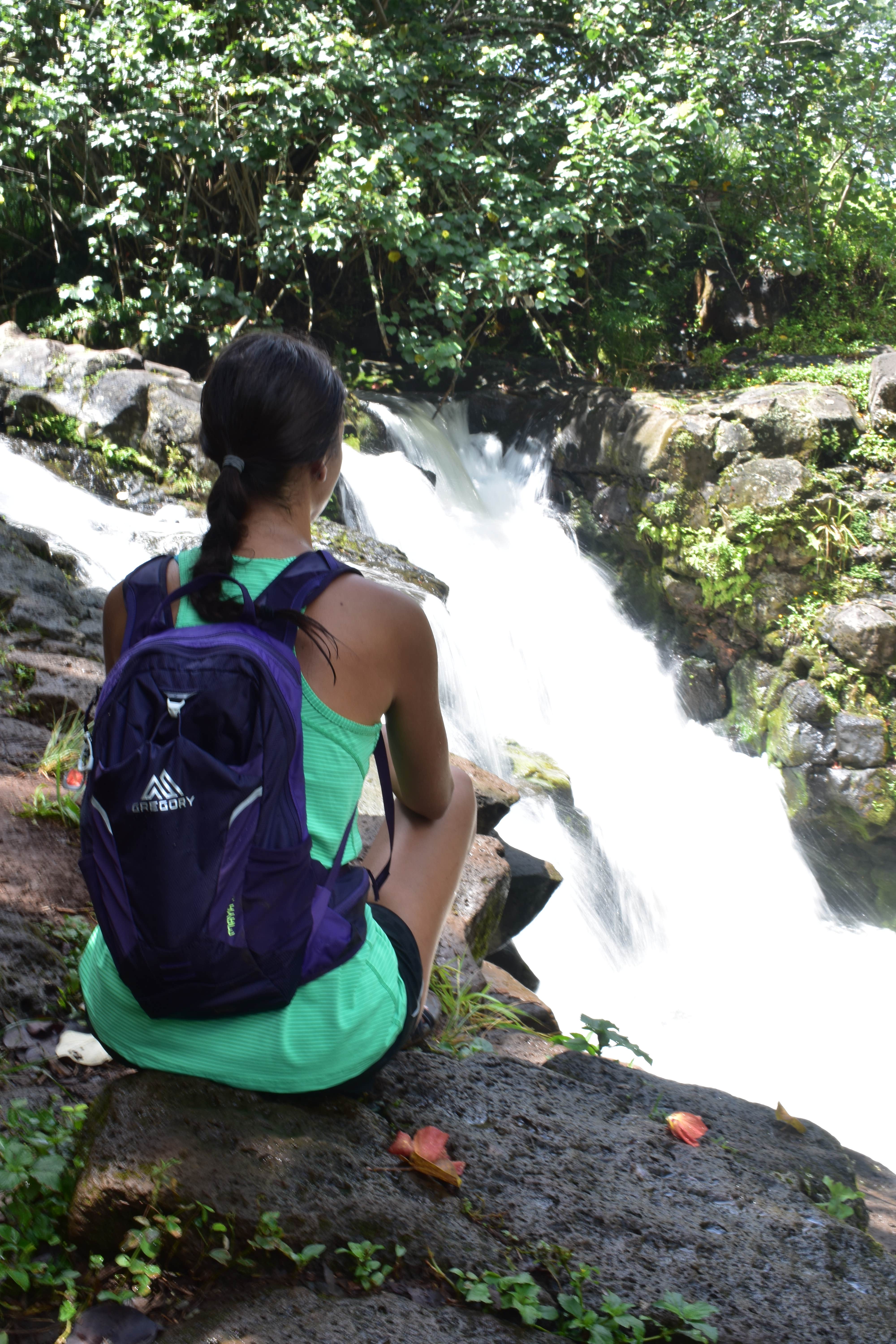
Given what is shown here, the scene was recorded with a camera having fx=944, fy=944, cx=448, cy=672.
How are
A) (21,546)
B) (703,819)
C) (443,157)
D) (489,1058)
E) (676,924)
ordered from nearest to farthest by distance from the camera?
(489,1058) → (21,546) → (676,924) → (703,819) → (443,157)

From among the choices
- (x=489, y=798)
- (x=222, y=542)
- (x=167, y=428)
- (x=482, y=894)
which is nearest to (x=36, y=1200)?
(x=222, y=542)

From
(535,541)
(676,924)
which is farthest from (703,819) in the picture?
(535,541)

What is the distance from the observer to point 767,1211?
1799 millimetres

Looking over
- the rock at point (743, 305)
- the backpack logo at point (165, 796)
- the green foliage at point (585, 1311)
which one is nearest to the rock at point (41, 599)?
the backpack logo at point (165, 796)

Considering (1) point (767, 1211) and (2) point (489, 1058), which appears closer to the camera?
(1) point (767, 1211)

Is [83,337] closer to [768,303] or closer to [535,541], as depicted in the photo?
[535,541]

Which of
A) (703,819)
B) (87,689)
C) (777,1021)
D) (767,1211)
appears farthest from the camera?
(703,819)

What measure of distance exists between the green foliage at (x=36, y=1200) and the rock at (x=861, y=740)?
8.37 m

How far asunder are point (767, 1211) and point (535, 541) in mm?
8905

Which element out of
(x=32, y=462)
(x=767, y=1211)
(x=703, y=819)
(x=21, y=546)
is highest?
(x=767, y=1211)

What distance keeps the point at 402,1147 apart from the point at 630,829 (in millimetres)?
6233

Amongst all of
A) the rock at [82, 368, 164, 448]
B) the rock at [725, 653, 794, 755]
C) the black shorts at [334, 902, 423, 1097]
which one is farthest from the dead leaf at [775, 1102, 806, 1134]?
the rock at [82, 368, 164, 448]

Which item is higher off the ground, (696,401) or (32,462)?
(696,401)

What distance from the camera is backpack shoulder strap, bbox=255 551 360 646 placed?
1535mm
